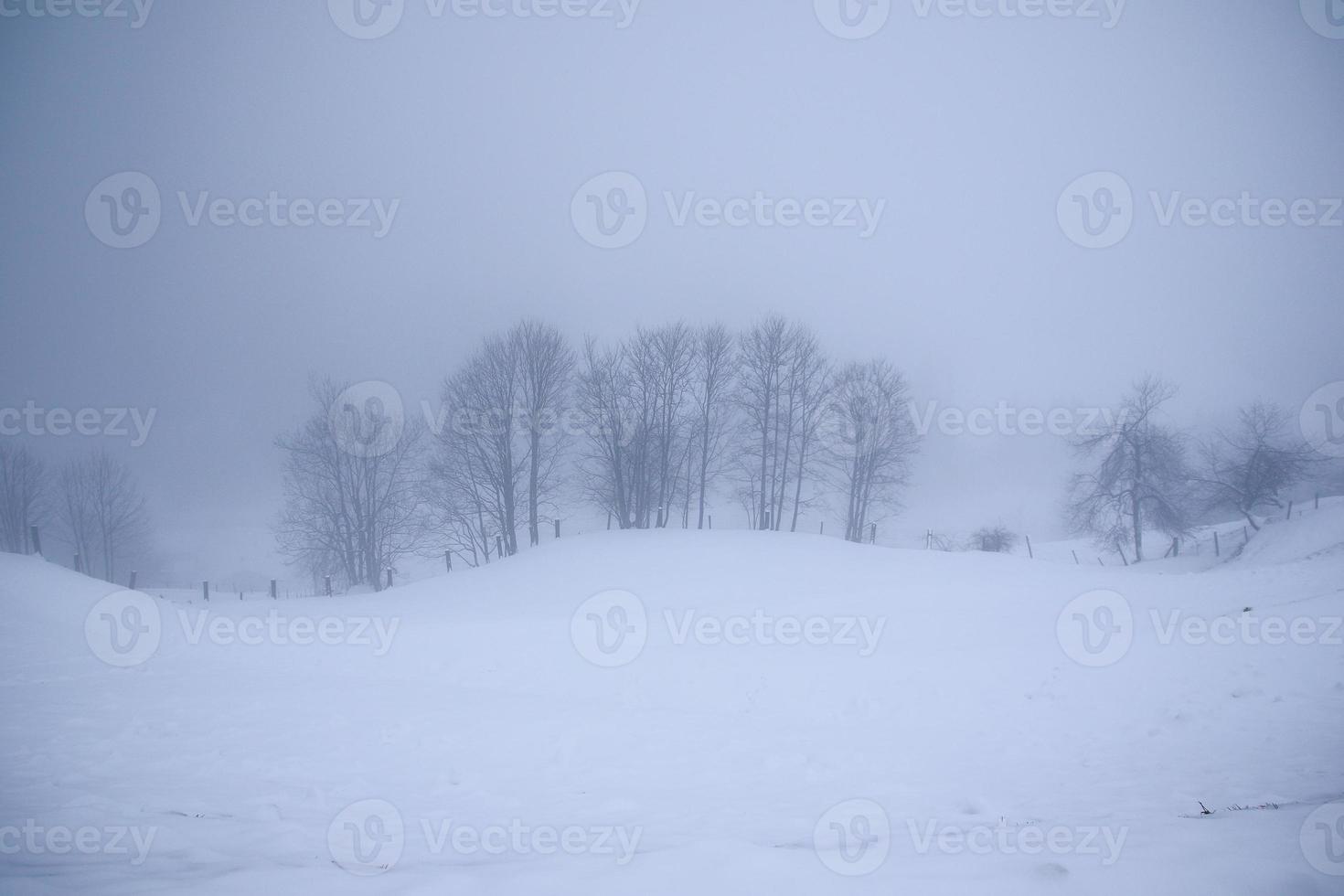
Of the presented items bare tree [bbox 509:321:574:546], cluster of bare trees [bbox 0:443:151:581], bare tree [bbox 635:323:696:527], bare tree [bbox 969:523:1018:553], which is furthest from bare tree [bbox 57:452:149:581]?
bare tree [bbox 969:523:1018:553]

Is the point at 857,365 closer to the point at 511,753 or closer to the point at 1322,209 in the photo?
the point at 1322,209

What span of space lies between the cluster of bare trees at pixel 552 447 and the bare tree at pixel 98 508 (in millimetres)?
16042

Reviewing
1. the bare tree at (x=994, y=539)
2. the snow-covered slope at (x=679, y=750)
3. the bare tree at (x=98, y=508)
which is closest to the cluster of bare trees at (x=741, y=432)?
the bare tree at (x=994, y=539)

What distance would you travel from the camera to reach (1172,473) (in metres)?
33.8

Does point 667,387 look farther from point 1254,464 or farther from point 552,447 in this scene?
point 1254,464

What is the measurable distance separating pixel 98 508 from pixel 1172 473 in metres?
72.5

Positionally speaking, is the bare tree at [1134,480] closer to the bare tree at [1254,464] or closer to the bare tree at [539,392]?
the bare tree at [1254,464]

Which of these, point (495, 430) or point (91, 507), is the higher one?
point (495, 430)

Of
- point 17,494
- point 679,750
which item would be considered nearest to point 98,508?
point 17,494

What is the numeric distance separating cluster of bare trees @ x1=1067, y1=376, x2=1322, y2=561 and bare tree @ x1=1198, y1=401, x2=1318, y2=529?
4cm

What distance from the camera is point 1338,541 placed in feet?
79.6

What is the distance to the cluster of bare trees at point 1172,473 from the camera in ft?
104

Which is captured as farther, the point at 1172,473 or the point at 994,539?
the point at 994,539

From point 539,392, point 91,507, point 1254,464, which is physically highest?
point 539,392
